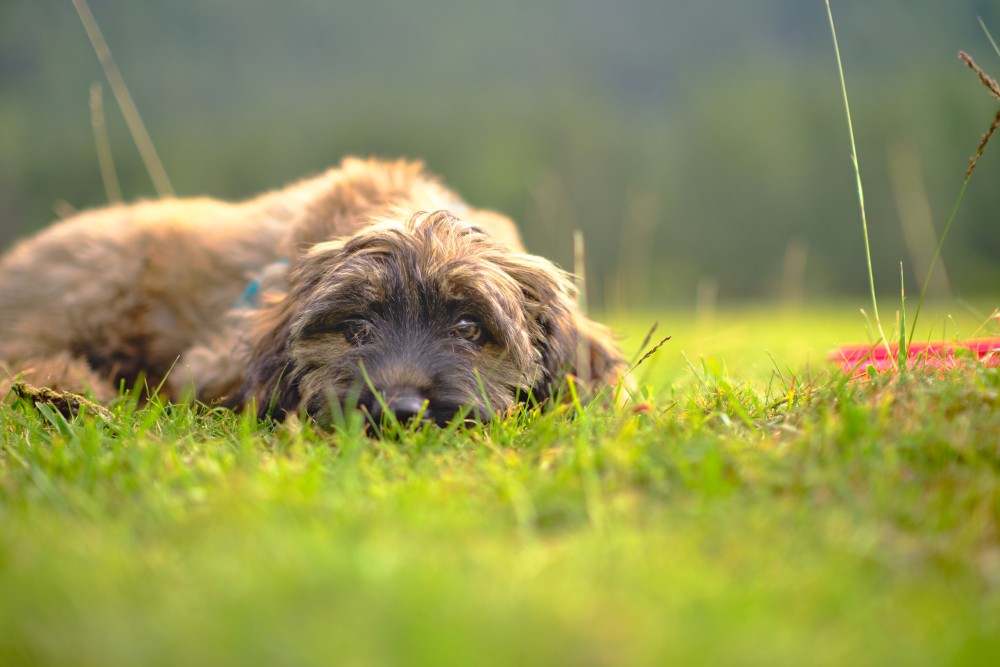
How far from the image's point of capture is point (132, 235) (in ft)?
13.5

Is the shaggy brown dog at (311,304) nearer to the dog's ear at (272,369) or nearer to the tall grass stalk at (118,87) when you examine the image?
the dog's ear at (272,369)

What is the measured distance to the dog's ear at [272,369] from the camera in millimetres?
2906

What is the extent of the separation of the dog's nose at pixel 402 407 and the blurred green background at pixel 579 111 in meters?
22.1

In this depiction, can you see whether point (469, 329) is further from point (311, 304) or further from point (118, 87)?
point (118, 87)

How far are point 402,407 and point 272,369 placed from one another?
74 cm

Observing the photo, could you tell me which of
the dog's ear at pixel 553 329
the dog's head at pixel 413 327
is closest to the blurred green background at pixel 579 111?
the dog's ear at pixel 553 329

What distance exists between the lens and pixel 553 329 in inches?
121

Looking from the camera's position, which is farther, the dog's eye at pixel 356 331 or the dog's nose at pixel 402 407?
the dog's eye at pixel 356 331

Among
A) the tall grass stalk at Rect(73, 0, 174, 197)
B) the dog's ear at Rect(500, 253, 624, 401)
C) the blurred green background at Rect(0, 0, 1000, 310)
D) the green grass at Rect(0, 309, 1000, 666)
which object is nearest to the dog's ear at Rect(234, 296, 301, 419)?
the green grass at Rect(0, 309, 1000, 666)

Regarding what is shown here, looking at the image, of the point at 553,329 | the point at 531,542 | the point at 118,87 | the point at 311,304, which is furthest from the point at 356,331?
the point at 118,87

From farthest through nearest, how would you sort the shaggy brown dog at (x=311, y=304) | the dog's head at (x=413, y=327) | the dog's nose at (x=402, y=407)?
the shaggy brown dog at (x=311, y=304) < the dog's head at (x=413, y=327) < the dog's nose at (x=402, y=407)

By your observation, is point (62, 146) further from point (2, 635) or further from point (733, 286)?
point (2, 635)

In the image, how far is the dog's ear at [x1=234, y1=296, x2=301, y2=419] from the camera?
2.91 metres

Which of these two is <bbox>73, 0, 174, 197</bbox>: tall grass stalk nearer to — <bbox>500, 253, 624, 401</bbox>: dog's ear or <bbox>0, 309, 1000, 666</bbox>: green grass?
<bbox>500, 253, 624, 401</bbox>: dog's ear
